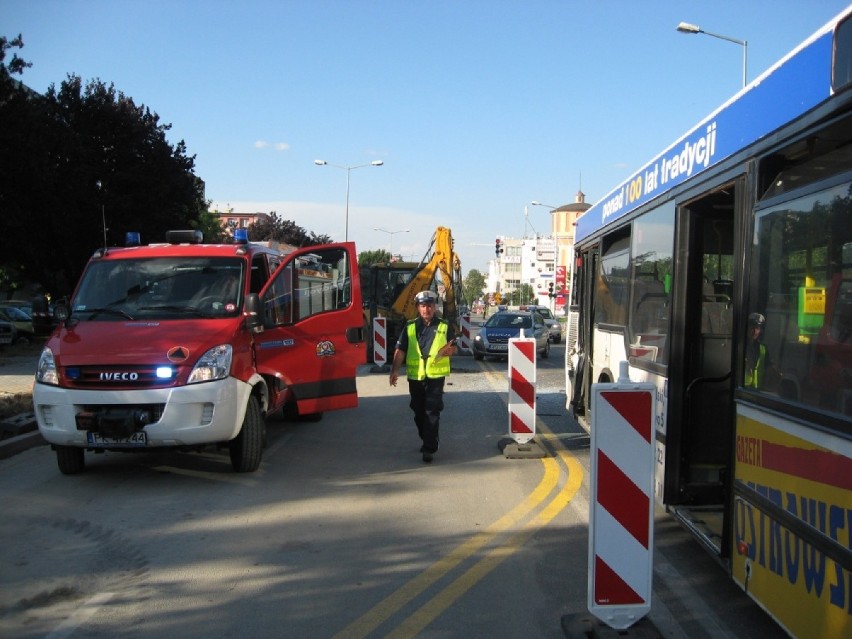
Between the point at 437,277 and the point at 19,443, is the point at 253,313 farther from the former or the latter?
the point at 437,277

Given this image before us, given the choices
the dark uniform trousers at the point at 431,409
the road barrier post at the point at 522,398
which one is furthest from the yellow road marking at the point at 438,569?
the dark uniform trousers at the point at 431,409

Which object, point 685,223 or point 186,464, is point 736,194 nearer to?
point 685,223

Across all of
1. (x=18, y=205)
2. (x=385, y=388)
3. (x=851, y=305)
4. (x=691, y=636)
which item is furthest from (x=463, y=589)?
(x=18, y=205)

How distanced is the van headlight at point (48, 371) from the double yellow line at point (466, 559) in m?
4.31

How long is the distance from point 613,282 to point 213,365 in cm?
408

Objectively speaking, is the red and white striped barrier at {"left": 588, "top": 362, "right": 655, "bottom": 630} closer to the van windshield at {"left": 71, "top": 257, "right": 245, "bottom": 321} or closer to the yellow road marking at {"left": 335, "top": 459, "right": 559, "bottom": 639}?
the yellow road marking at {"left": 335, "top": 459, "right": 559, "bottom": 639}

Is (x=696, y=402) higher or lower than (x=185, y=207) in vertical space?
lower

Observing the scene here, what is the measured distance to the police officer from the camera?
8.61 metres

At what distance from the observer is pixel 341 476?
8.05 metres

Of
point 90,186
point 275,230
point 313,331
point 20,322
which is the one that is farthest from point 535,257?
point 313,331

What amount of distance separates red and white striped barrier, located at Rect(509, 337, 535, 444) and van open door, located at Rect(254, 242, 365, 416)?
2022mm

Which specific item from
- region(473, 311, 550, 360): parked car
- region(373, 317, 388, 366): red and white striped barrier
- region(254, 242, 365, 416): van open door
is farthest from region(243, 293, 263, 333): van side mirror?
region(473, 311, 550, 360): parked car

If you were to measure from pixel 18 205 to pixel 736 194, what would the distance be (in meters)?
28.1

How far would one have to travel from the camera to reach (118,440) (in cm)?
711
